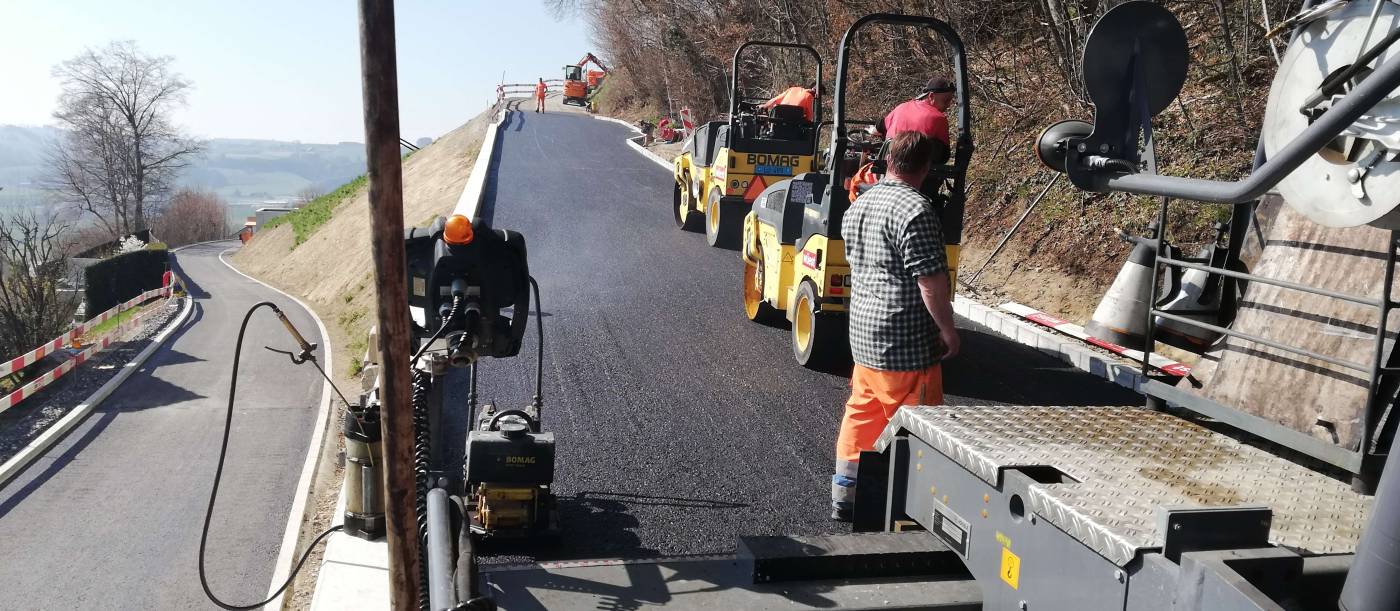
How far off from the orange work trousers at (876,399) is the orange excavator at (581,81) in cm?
5066

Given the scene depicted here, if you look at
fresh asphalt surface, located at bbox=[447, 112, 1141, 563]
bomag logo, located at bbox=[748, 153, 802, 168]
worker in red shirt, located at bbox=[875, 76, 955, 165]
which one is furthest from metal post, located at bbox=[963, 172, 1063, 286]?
worker in red shirt, located at bbox=[875, 76, 955, 165]

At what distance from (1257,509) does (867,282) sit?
2.47 metres

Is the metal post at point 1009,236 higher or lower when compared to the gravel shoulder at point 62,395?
higher

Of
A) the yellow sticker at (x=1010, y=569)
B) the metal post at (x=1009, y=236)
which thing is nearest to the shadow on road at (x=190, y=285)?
the metal post at (x=1009, y=236)

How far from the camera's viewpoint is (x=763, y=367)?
26.0 feet

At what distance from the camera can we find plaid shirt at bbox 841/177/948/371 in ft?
14.6

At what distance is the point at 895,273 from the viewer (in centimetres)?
461

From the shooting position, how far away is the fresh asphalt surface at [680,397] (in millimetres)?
5164

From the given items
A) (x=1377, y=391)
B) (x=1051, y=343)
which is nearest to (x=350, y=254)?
(x=1051, y=343)

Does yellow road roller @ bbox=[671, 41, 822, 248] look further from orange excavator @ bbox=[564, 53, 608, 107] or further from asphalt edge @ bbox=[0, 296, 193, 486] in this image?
orange excavator @ bbox=[564, 53, 608, 107]

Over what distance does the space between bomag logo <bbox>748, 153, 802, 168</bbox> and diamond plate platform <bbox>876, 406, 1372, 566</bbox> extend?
30.9 ft

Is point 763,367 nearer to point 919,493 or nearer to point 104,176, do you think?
point 919,493

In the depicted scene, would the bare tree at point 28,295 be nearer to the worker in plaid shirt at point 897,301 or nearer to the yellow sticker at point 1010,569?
the worker in plaid shirt at point 897,301

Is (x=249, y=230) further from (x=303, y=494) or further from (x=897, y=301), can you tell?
(x=897, y=301)
